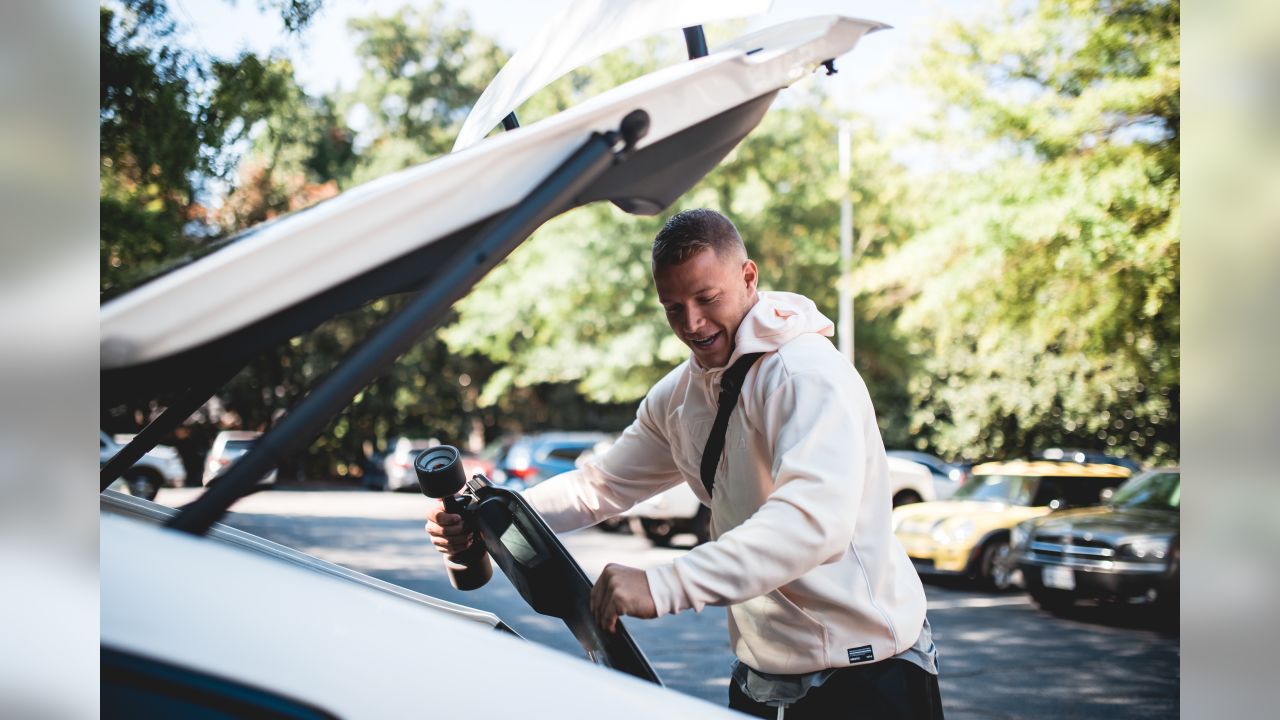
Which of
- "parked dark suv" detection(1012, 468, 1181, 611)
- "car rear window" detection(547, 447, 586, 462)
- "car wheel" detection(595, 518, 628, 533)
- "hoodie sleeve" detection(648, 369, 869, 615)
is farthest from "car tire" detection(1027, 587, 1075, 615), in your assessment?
"car rear window" detection(547, 447, 586, 462)

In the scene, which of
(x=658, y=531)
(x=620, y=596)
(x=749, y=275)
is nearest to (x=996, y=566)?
(x=658, y=531)

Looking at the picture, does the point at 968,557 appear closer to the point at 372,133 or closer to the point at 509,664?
the point at 509,664

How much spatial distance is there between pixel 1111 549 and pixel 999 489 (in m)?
3.34

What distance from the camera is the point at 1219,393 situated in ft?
4.09

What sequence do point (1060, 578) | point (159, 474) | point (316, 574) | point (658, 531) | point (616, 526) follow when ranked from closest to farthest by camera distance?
point (316, 574) → point (1060, 578) → point (658, 531) → point (616, 526) → point (159, 474)

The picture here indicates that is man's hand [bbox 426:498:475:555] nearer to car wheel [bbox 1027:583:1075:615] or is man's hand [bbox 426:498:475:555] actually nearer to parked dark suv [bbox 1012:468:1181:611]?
parked dark suv [bbox 1012:468:1181:611]

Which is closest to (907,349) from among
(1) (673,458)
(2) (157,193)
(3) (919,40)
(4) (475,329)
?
(4) (475,329)

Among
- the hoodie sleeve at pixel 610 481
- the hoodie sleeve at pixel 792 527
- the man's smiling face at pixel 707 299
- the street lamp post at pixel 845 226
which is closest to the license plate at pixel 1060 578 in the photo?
the hoodie sleeve at pixel 610 481

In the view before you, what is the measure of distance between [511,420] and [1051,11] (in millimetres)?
29653

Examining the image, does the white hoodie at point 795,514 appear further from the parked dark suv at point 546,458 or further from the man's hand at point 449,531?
the parked dark suv at point 546,458

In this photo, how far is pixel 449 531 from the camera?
7.36 feet

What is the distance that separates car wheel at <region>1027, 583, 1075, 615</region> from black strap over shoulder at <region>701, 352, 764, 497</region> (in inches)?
368

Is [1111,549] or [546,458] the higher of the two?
[546,458]

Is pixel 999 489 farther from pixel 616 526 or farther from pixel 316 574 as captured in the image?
pixel 316 574
